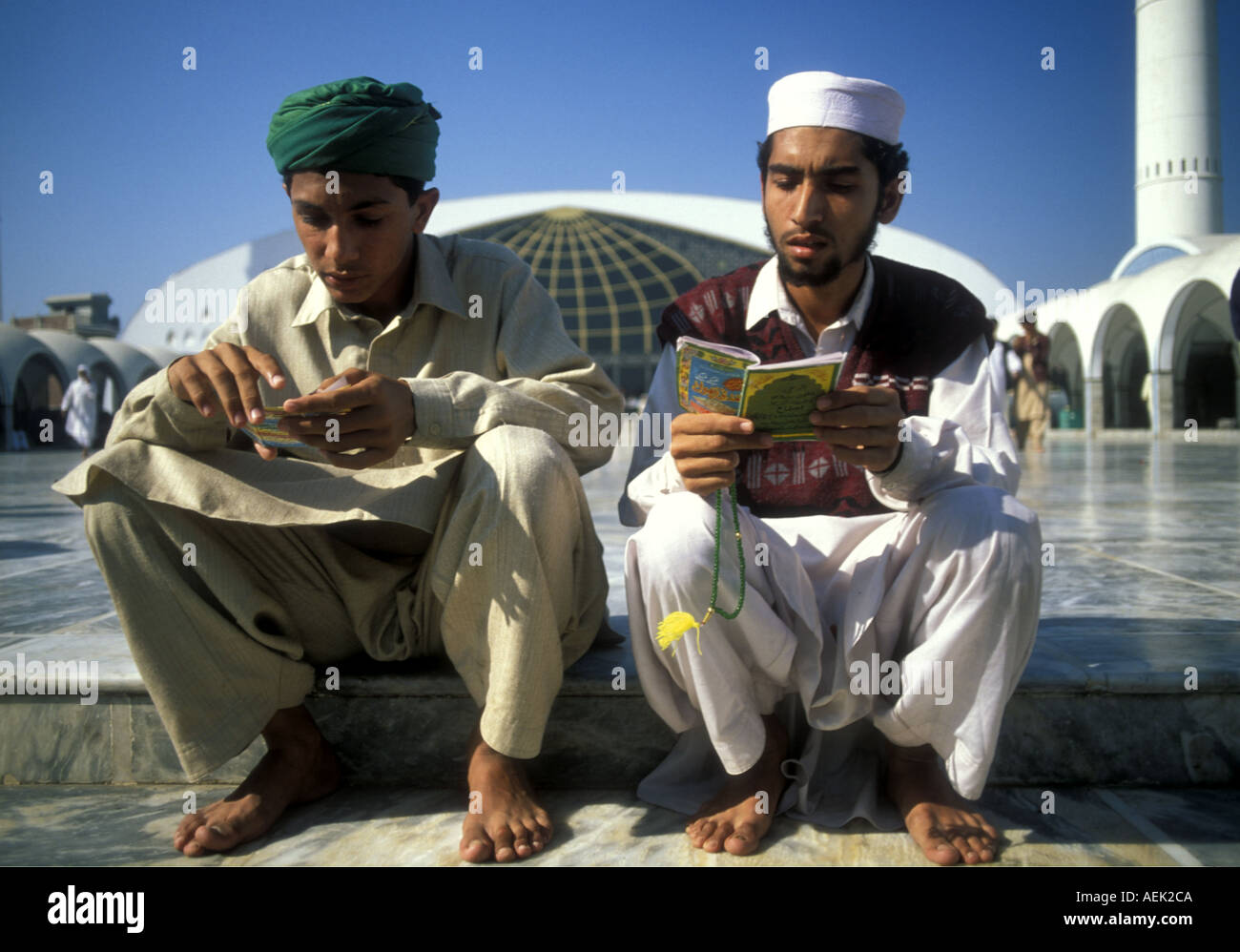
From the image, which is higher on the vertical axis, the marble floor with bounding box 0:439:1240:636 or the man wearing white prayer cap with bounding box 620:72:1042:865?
the man wearing white prayer cap with bounding box 620:72:1042:865

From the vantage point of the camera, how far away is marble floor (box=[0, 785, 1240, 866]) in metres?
1.31

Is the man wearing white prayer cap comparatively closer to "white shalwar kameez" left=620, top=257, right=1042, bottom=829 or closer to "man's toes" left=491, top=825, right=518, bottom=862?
"white shalwar kameez" left=620, top=257, right=1042, bottom=829

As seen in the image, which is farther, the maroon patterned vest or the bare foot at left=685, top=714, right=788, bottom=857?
the maroon patterned vest

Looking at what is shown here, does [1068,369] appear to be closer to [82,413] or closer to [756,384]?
[82,413]

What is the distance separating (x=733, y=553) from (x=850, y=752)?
0.46m

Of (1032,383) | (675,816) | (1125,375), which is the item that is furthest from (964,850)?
(1125,375)

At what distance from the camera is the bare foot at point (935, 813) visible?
4.20 feet

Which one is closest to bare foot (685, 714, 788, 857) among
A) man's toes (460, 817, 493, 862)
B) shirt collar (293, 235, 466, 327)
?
man's toes (460, 817, 493, 862)

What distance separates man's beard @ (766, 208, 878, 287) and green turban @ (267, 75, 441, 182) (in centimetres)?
64

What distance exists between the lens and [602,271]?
34.1 metres

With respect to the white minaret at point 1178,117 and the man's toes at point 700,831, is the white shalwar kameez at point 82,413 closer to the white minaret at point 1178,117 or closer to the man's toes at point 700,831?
the man's toes at point 700,831

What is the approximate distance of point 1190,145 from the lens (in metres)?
24.3

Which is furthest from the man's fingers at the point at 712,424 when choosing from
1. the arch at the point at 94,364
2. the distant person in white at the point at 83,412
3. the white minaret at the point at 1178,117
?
the white minaret at the point at 1178,117

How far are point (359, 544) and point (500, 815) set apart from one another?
509 mm
